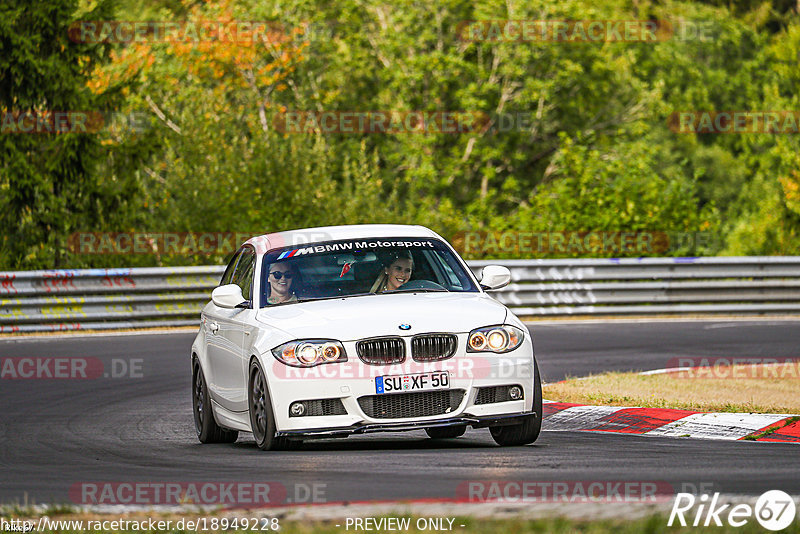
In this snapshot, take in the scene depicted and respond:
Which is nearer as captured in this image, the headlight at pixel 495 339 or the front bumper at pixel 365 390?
the front bumper at pixel 365 390

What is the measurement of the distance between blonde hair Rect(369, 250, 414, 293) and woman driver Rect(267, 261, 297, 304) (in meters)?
0.58

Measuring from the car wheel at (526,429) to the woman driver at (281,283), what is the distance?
174cm

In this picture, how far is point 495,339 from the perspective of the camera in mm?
9508

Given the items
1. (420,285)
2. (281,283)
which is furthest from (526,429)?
(281,283)

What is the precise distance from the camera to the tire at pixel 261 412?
9.51 metres

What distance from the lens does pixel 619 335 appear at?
20766 mm

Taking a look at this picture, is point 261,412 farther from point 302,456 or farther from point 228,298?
point 228,298

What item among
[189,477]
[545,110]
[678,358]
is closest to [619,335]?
[678,358]

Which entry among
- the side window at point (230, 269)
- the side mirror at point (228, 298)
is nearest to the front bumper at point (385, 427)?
the side mirror at point (228, 298)

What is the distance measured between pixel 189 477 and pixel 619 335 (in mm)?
13206

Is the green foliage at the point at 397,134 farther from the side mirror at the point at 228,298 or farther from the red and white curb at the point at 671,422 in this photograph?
the side mirror at the point at 228,298

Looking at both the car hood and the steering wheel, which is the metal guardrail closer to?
the steering wheel

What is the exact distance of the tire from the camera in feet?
31.2

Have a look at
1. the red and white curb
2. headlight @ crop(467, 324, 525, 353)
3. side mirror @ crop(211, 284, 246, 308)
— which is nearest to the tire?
side mirror @ crop(211, 284, 246, 308)
